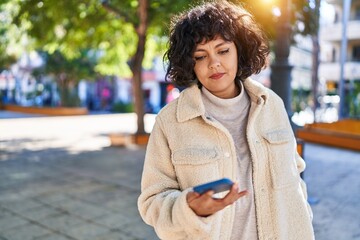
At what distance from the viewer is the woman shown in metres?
1.48

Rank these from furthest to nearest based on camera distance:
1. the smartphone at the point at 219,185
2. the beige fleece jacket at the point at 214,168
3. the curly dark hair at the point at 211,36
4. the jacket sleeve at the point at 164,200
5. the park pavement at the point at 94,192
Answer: the park pavement at the point at 94,192 → the curly dark hair at the point at 211,36 → the beige fleece jacket at the point at 214,168 → the jacket sleeve at the point at 164,200 → the smartphone at the point at 219,185

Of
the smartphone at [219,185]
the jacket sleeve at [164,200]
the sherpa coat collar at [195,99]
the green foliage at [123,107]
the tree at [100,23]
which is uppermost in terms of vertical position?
the tree at [100,23]

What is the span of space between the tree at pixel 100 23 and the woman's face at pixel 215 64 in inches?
235

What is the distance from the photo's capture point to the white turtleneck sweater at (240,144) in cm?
155

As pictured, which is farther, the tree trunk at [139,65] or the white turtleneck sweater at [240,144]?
the tree trunk at [139,65]

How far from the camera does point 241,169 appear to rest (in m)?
1.58

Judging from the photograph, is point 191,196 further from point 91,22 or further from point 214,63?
point 91,22

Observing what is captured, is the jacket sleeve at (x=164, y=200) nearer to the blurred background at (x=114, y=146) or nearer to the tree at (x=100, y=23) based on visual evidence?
the blurred background at (x=114, y=146)

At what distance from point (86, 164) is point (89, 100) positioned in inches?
943

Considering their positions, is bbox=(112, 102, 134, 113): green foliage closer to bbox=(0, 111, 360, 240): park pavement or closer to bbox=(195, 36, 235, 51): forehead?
bbox=(0, 111, 360, 240): park pavement

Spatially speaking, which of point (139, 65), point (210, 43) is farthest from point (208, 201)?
point (139, 65)

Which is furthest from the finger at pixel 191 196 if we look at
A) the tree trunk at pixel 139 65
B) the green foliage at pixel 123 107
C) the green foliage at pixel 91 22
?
the green foliage at pixel 123 107

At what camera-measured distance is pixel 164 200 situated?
1420 millimetres

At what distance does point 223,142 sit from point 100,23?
10.4 meters
